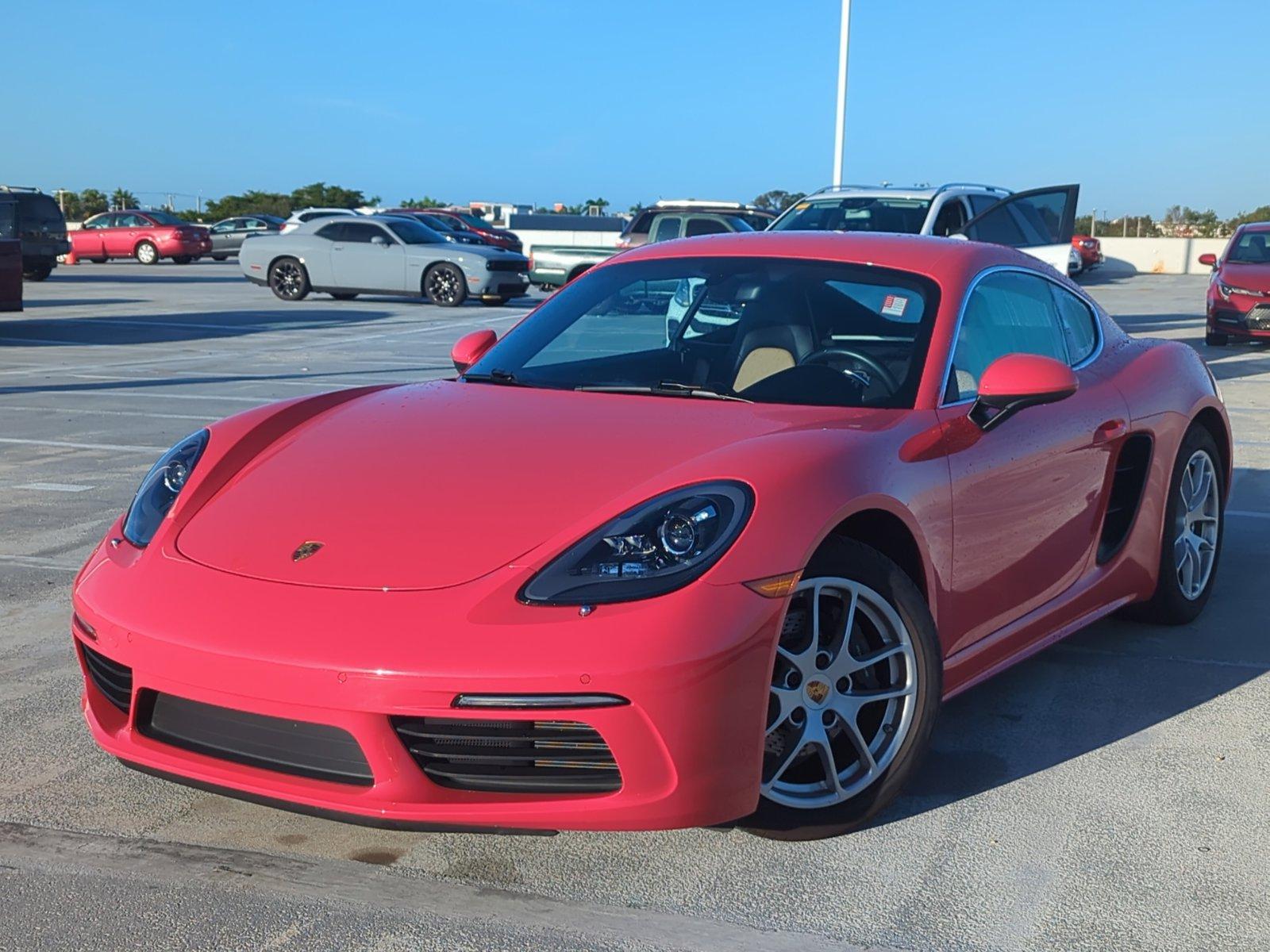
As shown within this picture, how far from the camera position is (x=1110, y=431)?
446 centimetres

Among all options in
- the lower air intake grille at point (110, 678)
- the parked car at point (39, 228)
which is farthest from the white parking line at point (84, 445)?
the parked car at point (39, 228)

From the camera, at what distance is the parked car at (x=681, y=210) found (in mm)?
18609

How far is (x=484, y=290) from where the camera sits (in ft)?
77.3

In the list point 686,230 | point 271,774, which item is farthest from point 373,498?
point 686,230

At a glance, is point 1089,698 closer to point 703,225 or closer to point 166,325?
point 703,225

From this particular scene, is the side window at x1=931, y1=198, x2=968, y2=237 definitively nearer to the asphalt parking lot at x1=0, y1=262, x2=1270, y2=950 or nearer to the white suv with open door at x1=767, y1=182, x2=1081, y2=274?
the white suv with open door at x1=767, y1=182, x2=1081, y2=274

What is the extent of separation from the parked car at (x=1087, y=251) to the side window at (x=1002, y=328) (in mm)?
35076

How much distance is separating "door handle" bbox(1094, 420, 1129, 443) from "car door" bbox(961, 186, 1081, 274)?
6330 millimetres

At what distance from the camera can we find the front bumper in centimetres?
276

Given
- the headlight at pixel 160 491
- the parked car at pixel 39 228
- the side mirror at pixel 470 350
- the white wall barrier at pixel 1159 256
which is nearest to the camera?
the headlight at pixel 160 491

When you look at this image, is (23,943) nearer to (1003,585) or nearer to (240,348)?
(1003,585)

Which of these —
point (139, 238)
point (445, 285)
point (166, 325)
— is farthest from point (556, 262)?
point (139, 238)

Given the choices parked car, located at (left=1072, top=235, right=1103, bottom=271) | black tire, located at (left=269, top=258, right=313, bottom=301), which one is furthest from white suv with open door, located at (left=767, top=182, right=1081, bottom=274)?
parked car, located at (left=1072, top=235, right=1103, bottom=271)

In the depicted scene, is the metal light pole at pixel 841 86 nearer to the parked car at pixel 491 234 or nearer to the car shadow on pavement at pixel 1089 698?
A: the parked car at pixel 491 234
